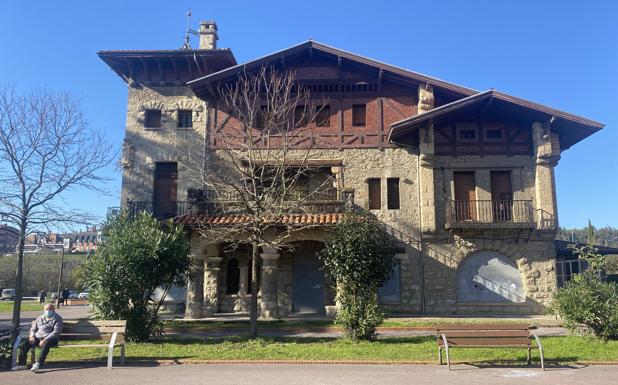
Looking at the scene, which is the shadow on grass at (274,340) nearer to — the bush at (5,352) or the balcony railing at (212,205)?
the bush at (5,352)

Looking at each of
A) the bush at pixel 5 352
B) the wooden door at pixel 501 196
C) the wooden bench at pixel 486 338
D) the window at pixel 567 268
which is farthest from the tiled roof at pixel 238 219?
the window at pixel 567 268

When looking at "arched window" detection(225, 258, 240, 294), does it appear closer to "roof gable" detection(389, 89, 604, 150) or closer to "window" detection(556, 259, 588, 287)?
"roof gable" detection(389, 89, 604, 150)

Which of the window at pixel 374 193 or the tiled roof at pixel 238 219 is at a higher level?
the window at pixel 374 193

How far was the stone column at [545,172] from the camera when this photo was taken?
768 inches

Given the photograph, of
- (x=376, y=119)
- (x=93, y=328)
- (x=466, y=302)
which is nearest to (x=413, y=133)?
(x=376, y=119)

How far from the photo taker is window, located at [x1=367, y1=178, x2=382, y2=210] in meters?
20.7

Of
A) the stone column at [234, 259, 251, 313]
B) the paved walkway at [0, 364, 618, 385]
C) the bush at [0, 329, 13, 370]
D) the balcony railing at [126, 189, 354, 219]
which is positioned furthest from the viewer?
the stone column at [234, 259, 251, 313]

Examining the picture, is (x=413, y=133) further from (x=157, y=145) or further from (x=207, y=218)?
(x=157, y=145)

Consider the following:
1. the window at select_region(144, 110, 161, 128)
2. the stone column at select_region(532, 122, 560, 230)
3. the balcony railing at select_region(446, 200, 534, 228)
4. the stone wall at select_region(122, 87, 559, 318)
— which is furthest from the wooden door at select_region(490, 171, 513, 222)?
the window at select_region(144, 110, 161, 128)

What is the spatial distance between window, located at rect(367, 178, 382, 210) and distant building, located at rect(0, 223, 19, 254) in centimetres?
1324

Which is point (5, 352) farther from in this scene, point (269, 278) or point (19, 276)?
point (269, 278)

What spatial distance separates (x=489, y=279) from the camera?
19.7 m

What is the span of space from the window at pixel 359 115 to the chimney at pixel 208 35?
784cm

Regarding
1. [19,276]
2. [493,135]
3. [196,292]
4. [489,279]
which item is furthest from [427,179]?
[19,276]
